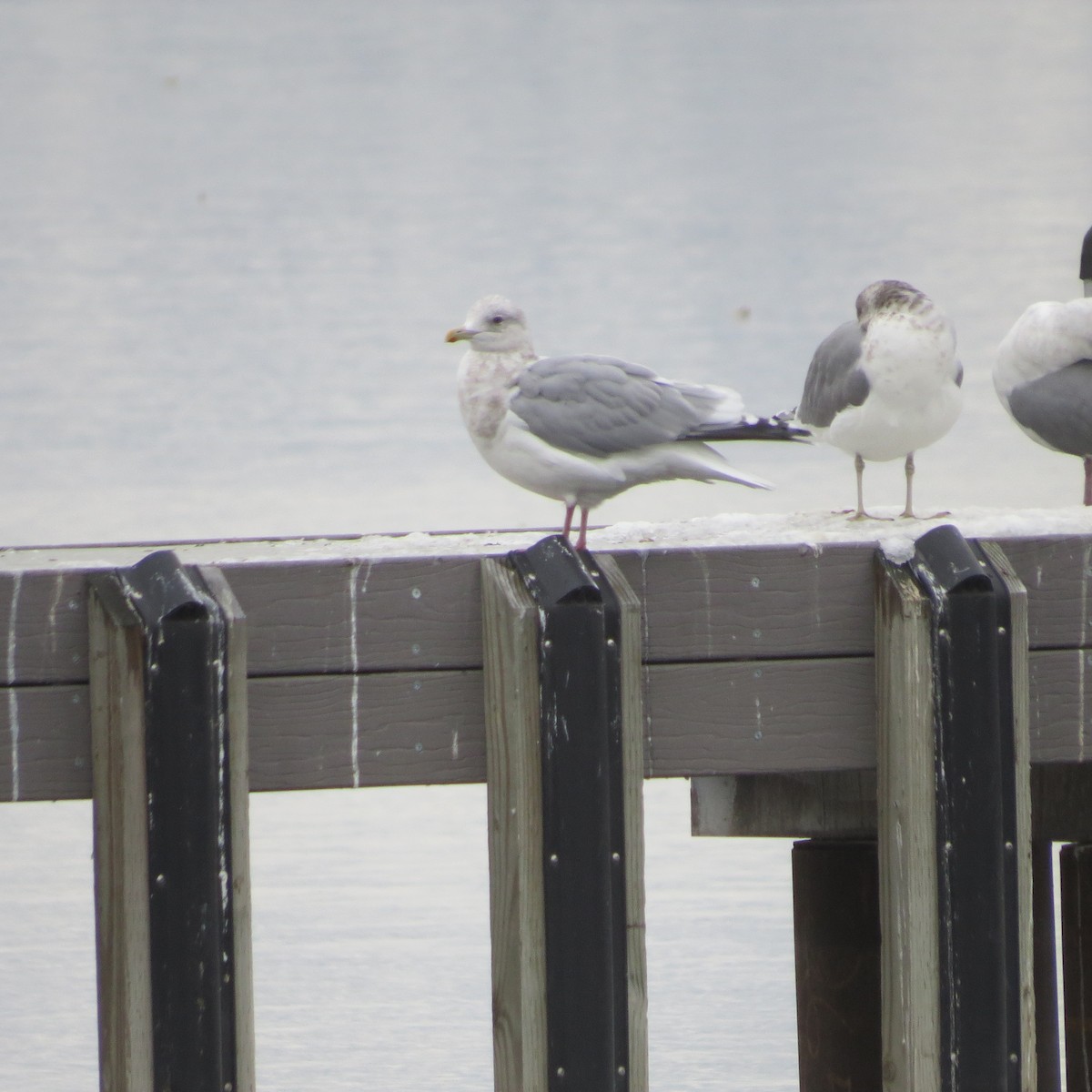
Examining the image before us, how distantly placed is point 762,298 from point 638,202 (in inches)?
358

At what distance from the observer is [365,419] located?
18.6 meters

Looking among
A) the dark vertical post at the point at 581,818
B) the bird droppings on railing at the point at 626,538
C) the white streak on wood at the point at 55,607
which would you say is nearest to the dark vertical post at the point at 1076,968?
the bird droppings on railing at the point at 626,538

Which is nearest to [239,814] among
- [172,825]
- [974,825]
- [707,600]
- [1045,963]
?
[172,825]

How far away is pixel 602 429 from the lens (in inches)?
212

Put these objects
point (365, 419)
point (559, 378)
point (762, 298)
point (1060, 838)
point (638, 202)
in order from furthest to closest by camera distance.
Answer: point (638, 202), point (762, 298), point (365, 419), point (559, 378), point (1060, 838)

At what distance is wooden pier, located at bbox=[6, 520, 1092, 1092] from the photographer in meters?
3.72

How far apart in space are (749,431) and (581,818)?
1882 mm

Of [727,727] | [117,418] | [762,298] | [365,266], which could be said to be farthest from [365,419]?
[727,727]

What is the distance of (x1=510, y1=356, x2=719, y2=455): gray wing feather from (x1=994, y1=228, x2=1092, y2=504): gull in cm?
119

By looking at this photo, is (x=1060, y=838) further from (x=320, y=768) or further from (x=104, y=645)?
(x=104, y=645)

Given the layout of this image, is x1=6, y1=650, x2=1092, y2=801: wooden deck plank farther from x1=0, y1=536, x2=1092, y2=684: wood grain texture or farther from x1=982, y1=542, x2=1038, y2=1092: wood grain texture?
x1=982, y1=542, x2=1038, y2=1092: wood grain texture

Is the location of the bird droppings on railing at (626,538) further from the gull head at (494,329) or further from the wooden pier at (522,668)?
the gull head at (494,329)

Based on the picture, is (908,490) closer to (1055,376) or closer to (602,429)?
(1055,376)

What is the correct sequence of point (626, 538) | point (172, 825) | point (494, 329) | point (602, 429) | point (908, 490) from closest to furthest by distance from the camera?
point (172, 825) → point (626, 538) → point (602, 429) → point (494, 329) → point (908, 490)
